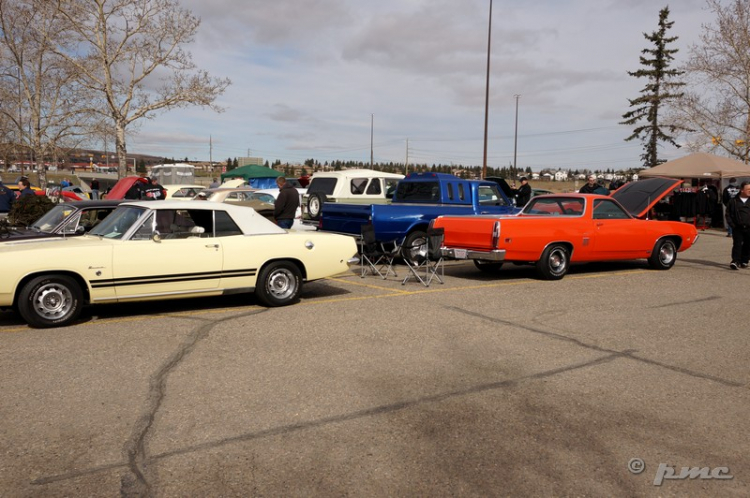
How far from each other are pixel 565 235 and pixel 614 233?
1.34m

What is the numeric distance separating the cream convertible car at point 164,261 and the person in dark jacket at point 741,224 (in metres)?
8.34

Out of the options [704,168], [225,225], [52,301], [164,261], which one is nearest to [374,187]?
[225,225]

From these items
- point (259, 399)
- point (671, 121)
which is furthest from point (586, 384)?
point (671, 121)

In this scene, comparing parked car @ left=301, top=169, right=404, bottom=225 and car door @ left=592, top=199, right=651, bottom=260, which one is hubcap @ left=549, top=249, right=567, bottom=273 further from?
parked car @ left=301, top=169, right=404, bottom=225

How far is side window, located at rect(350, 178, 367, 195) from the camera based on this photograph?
16297 millimetres

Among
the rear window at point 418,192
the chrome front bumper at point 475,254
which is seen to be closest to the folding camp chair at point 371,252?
the chrome front bumper at point 475,254

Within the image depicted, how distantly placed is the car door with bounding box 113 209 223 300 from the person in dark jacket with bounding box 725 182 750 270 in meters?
10.3

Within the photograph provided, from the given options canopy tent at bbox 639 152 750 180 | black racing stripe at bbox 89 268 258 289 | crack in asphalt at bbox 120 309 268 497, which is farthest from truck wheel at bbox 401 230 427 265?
canopy tent at bbox 639 152 750 180

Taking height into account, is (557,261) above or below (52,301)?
above

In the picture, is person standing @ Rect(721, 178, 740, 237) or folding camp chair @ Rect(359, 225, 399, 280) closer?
folding camp chair @ Rect(359, 225, 399, 280)

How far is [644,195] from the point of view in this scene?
13.5 meters

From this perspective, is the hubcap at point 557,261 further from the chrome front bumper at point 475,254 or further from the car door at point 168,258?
the car door at point 168,258

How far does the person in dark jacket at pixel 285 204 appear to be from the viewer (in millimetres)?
13055

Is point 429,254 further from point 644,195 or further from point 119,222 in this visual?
point 644,195
